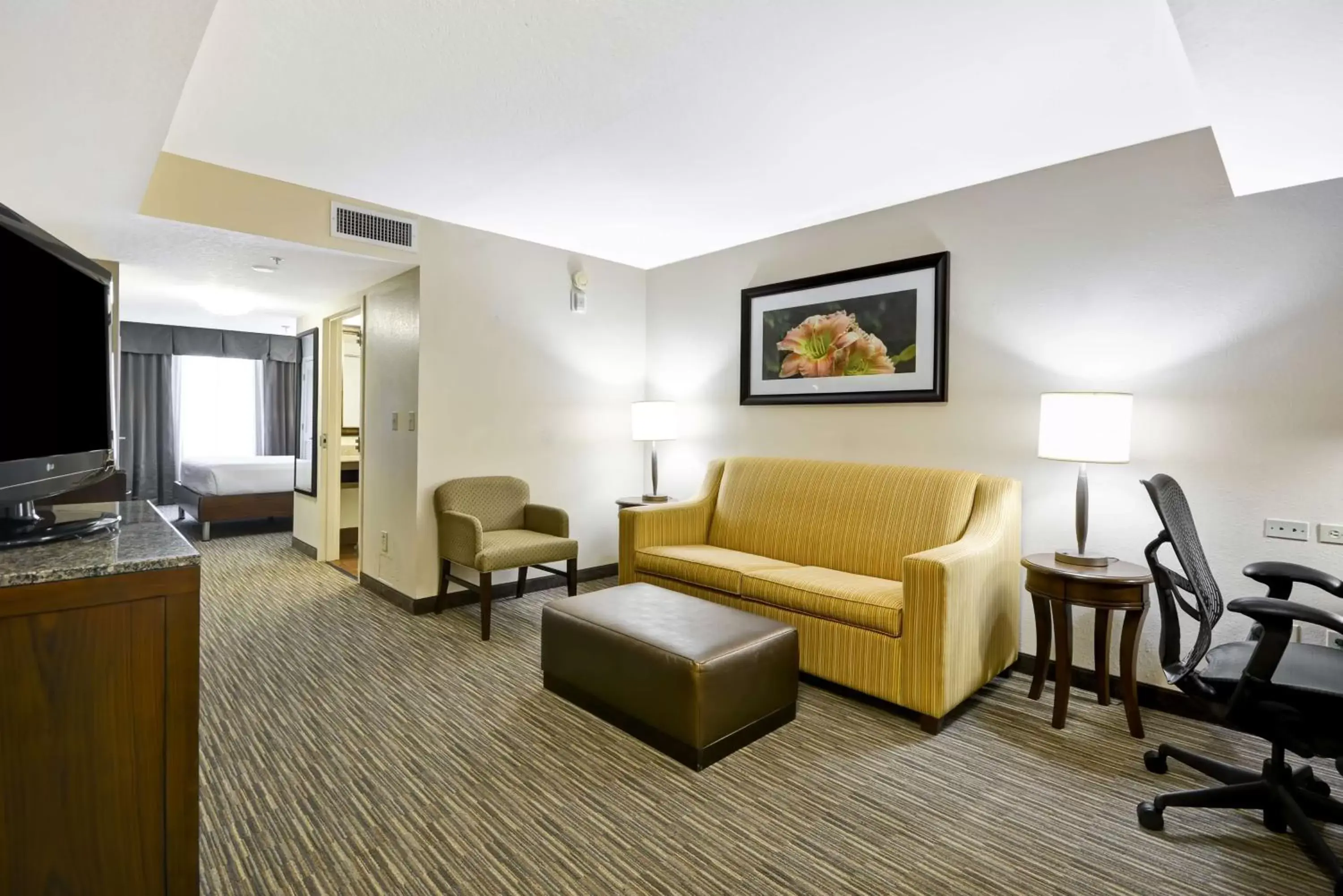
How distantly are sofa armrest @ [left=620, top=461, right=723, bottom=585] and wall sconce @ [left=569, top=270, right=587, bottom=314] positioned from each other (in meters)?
1.57

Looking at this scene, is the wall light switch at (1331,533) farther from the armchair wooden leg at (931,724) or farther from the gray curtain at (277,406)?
the gray curtain at (277,406)

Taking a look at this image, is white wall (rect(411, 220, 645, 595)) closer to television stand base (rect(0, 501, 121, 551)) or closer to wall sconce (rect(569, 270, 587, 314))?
wall sconce (rect(569, 270, 587, 314))

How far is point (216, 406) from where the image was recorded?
812 centimetres

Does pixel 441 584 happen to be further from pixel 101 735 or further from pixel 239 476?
pixel 239 476

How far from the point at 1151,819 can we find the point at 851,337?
2.59m

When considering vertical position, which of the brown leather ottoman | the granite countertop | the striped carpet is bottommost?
the striped carpet

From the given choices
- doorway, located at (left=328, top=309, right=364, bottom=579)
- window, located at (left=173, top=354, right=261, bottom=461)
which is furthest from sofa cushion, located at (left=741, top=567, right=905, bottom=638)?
window, located at (left=173, top=354, right=261, bottom=461)

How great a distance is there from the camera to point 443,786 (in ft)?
6.92

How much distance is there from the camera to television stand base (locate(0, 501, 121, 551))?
131cm

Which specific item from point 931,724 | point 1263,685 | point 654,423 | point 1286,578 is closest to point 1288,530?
point 1286,578

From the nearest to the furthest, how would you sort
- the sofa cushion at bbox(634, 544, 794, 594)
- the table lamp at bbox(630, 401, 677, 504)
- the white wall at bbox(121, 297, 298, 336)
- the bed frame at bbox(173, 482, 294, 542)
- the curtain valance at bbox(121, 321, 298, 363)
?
the sofa cushion at bbox(634, 544, 794, 594), the table lamp at bbox(630, 401, 677, 504), the white wall at bbox(121, 297, 298, 336), the bed frame at bbox(173, 482, 294, 542), the curtain valance at bbox(121, 321, 298, 363)

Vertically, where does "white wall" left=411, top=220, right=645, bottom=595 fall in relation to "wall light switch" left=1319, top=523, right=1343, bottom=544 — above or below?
above

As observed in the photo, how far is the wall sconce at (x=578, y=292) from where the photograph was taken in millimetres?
4570

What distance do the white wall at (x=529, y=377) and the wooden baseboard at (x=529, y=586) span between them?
0.22 ft
